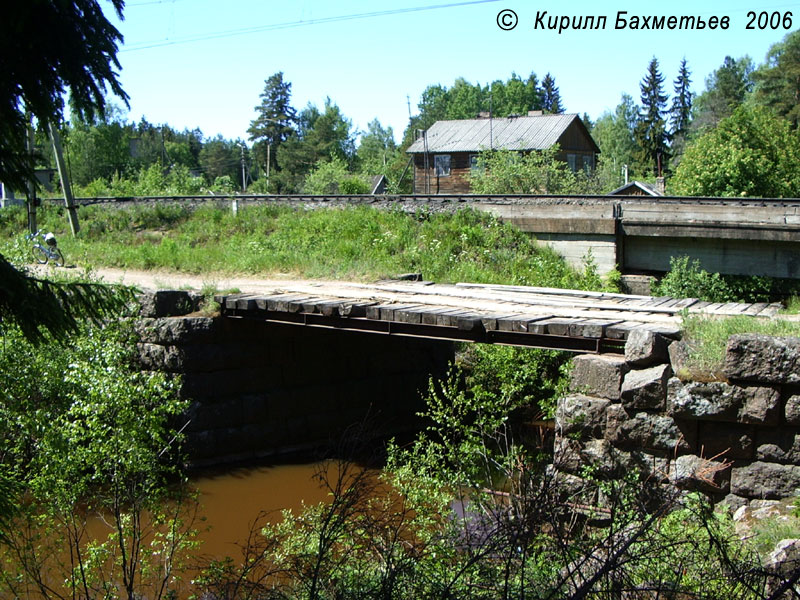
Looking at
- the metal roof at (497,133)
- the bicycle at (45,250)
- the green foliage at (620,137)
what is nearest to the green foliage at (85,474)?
the bicycle at (45,250)

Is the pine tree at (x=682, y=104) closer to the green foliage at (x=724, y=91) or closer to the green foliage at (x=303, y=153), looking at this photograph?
the green foliage at (x=724, y=91)

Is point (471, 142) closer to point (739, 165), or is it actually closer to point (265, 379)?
point (739, 165)

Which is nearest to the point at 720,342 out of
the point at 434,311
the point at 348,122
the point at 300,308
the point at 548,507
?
the point at 434,311

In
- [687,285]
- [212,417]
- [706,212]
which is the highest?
[706,212]

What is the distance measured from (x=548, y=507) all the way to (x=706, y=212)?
52.0 ft

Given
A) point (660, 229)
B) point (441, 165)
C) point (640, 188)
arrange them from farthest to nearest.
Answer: point (441, 165)
point (640, 188)
point (660, 229)

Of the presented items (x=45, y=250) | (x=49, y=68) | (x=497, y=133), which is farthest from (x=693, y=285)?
(x=497, y=133)

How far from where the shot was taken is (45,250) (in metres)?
19.3

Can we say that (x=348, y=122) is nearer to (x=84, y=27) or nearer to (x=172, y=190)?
(x=172, y=190)

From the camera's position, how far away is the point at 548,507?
3.93 meters

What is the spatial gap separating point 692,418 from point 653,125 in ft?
217

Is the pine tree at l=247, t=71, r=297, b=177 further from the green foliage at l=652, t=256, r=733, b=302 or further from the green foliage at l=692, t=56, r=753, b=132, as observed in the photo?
the green foliage at l=652, t=256, r=733, b=302

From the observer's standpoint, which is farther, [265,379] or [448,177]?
[448,177]

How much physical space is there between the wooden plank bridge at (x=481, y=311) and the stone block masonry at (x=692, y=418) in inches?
29.0
